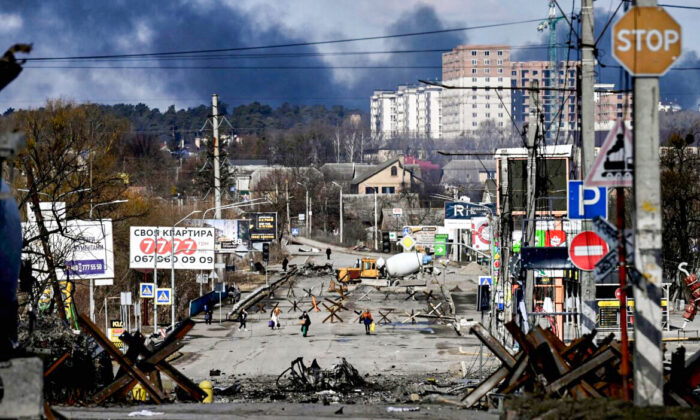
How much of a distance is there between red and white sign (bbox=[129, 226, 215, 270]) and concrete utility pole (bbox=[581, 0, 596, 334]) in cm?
3712

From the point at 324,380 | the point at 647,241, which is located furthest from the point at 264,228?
the point at 647,241

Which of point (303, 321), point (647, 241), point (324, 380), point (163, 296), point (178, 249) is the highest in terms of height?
point (647, 241)

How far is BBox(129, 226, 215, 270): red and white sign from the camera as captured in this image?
5606cm

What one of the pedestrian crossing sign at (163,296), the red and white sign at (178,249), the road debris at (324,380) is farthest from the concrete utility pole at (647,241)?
the red and white sign at (178,249)

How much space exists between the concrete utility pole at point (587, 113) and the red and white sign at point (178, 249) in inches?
1462

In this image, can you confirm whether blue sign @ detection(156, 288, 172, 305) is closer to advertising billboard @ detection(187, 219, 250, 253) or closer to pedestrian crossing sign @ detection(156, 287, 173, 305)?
pedestrian crossing sign @ detection(156, 287, 173, 305)

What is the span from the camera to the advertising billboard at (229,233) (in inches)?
3108

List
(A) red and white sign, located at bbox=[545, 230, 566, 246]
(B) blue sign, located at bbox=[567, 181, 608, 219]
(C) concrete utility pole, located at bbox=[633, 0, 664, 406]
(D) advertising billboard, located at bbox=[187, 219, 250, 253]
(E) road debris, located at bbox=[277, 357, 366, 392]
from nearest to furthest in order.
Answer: (C) concrete utility pole, located at bbox=[633, 0, 664, 406] < (B) blue sign, located at bbox=[567, 181, 608, 219] < (E) road debris, located at bbox=[277, 357, 366, 392] < (A) red and white sign, located at bbox=[545, 230, 566, 246] < (D) advertising billboard, located at bbox=[187, 219, 250, 253]

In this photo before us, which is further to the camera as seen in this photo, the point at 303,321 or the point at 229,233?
the point at 229,233

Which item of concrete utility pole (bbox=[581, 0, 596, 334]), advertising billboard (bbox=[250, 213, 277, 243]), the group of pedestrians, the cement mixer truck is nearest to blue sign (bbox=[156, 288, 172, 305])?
the group of pedestrians

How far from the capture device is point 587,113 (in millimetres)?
21469

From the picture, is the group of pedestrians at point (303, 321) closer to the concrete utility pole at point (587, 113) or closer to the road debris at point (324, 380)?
the road debris at point (324, 380)

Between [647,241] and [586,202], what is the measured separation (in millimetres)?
9295

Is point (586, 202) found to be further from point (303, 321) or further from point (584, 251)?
point (303, 321)
